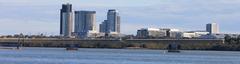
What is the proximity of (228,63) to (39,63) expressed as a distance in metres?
34.7

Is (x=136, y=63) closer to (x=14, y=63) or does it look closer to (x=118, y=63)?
(x=118, y=63)

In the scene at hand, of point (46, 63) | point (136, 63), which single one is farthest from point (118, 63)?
point (46, 63)

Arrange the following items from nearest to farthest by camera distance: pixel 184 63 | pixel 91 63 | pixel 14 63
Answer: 1. pixel 14 63
2. pixel 91 63
3. pixel 184 63

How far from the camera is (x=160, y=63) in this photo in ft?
481

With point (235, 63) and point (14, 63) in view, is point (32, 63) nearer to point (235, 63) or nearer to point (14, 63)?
point (14, 63)

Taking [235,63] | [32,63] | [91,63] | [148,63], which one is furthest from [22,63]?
[235,63]

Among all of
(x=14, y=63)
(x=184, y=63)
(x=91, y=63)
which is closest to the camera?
(x=14, y=63)

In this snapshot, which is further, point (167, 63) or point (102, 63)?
point (167, 63)

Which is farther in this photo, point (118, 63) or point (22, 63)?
point (118, 63)

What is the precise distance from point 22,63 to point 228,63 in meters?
37.2

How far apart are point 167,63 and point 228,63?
419 inches

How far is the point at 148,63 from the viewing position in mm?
143750

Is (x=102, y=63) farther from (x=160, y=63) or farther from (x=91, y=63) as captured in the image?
(x=160, y=63)

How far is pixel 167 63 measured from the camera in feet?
484
